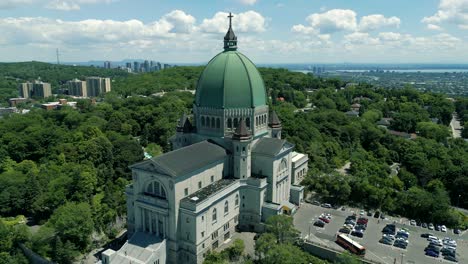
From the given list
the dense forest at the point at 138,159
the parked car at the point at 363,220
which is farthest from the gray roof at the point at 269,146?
the parked car at the point at 363,220

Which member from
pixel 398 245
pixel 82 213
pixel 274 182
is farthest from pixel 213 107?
pixel 398 245

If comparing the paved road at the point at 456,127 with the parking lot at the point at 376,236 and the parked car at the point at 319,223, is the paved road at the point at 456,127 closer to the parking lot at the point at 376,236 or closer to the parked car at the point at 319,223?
the parking lot at the point at 376,236

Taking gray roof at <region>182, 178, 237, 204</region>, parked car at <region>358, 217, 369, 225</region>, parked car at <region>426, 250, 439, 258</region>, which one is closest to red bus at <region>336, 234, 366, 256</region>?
parked car at <region>358, 217, 369, 225</region>

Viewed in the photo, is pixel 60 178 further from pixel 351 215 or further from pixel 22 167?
pixel 351 215

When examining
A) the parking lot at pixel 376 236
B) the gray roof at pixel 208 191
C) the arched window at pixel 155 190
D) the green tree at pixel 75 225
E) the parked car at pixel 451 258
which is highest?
the arched window at pixel 155 190

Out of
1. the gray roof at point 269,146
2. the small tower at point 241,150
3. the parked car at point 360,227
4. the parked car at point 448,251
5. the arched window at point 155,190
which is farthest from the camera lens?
the gray roof at point 269,146

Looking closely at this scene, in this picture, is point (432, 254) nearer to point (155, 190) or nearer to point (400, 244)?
point (400, 244)
